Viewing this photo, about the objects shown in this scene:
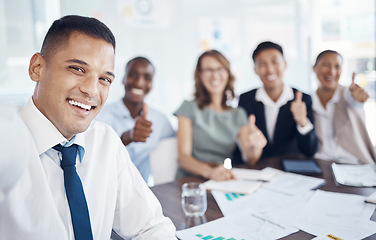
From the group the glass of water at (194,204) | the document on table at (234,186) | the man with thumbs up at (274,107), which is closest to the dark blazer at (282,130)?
the man with thumbs up at (274,107)

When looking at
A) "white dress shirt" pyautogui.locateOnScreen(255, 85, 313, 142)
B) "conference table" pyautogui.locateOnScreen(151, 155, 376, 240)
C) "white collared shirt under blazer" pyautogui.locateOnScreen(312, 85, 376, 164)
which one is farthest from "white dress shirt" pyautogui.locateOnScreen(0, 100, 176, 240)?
"white collared shirt under blazer" pyautogui.locateOnScreen(312, 85, 376, 164)

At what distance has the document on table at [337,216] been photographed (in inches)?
40.1

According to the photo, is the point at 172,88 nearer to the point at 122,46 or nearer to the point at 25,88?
the point at 122,46

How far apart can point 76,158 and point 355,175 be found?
130 cm

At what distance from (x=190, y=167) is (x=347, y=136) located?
1148mm

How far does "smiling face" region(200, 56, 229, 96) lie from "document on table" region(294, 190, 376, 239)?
1009 mm

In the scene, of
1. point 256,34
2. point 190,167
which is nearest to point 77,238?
point 190,167

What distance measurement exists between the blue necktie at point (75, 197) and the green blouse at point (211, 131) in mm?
1209

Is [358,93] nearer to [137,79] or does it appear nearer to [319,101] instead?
[319,101]

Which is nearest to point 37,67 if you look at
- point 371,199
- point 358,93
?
point 371,199

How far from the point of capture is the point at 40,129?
0.92 metres

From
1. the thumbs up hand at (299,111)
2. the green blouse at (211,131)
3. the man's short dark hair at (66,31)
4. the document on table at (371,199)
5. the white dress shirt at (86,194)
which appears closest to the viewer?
the white dress shirt at (86,194)

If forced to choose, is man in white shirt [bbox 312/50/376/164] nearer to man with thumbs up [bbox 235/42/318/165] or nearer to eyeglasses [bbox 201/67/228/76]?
man with thumbs up [bbox 235/42/318/165]

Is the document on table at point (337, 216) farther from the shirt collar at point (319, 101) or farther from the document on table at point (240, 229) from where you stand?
the shirt collar at point (319, 101)
